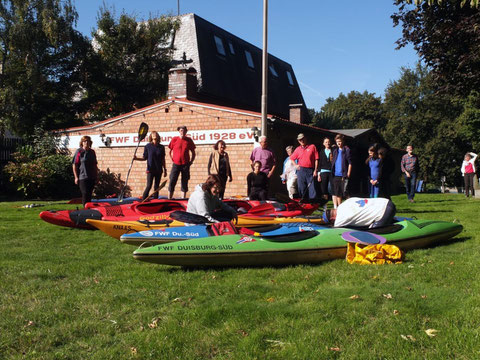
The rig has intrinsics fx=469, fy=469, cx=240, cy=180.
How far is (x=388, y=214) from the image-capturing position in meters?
6.74

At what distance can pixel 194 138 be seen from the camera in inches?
688

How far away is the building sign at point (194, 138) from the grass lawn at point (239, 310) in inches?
432

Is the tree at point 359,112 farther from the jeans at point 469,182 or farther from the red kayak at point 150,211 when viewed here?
the red kayak at point 150,211

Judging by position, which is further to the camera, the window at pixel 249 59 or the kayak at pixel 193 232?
the window at pixel 249 59

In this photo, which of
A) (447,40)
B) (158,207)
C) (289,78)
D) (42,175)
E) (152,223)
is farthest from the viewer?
(289,78)

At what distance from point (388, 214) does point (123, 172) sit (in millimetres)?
13912

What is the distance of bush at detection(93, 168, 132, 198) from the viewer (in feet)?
62.4

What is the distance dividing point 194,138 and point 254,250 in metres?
12.3

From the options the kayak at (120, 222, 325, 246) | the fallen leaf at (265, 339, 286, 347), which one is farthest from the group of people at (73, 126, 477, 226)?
the fallen leaf at (265, 339, 286, 347)

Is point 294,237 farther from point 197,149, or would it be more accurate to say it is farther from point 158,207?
point 197,149

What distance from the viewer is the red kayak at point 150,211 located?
7.96 metres

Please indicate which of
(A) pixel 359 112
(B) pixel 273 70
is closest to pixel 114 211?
(B) pixel 273 70

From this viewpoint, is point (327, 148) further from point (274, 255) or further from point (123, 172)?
point (123, 172)

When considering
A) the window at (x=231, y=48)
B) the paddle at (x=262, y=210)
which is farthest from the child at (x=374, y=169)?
the window at (x=231, y=48)
